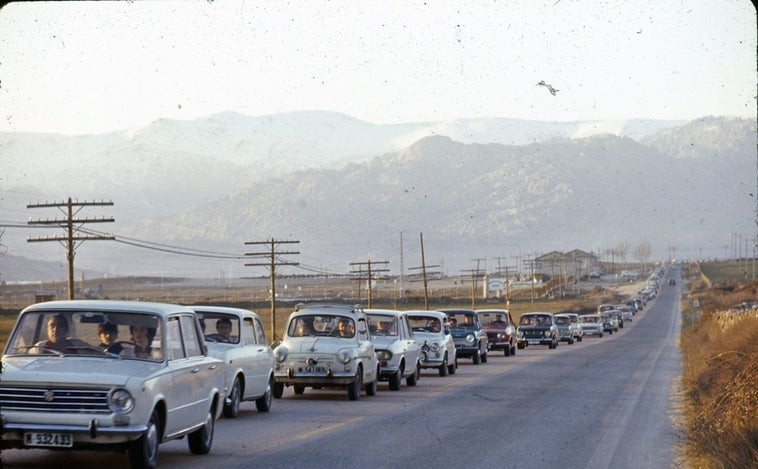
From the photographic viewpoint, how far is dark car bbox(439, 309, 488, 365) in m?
40.9

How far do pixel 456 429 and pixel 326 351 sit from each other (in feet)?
18.4

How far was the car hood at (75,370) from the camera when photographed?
1225 cm

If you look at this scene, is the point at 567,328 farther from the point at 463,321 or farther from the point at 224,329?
the point at 224,329

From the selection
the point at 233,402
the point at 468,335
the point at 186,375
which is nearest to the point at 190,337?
the point at 186,375

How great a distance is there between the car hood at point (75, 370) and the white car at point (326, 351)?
36.7 ft

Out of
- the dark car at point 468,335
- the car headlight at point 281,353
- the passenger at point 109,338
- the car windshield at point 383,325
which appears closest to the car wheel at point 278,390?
the car headlight at point 281,353

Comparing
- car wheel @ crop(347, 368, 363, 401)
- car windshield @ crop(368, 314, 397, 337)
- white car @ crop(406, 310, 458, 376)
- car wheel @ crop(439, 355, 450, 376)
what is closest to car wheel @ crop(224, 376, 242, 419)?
car wheel @ crop(347, 368, 363, 401)

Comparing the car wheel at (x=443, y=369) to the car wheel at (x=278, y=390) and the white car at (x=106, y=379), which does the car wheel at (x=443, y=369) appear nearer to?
the car wheel at (x=278, y=390)

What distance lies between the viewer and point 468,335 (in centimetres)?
4112

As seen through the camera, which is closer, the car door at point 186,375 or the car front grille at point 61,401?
the car front grille at point 61,401

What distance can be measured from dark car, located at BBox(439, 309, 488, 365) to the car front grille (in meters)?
28.8

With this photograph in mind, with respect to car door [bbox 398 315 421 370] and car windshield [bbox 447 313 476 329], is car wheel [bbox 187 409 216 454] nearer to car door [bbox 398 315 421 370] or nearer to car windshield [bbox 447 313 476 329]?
car door [bbox 398 315 421 370]

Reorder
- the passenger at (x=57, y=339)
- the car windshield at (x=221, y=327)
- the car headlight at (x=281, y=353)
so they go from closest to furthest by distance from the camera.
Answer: the passenger at (x=57, y=339) < the car windshield at (x=221, y=327) < the car headlight at (x=281, y=353)

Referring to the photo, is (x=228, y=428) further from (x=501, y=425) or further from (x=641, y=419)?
(x=641, y=419)
